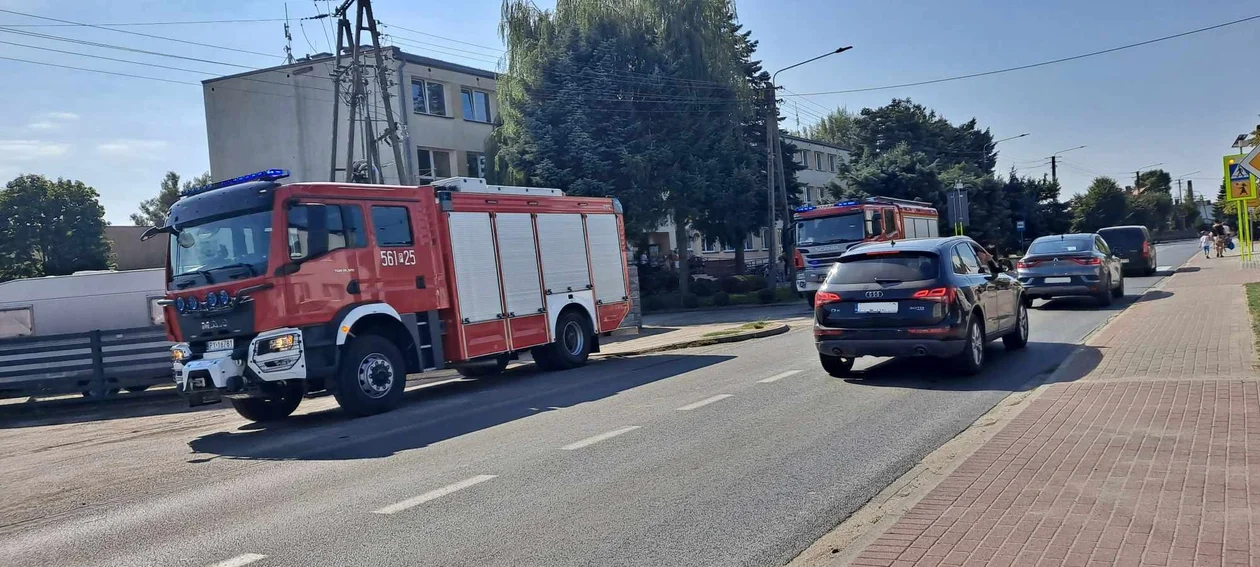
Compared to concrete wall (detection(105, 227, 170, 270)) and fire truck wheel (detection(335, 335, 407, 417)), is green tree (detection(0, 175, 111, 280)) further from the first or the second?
fire truck wheel (detection(335, 335, 407, 417))

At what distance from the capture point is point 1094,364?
11.1 m

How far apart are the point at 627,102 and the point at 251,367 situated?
24914 mm

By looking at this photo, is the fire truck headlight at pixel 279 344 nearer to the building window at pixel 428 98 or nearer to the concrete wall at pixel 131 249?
the building window at pixel 428 98

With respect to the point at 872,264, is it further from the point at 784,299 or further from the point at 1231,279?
the point at 784,299

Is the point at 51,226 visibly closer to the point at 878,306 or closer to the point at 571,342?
the point at 571,342

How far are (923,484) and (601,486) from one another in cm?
214

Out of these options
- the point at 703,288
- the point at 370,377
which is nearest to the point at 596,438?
the point at 370,377

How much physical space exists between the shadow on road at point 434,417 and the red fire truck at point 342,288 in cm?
→ 41

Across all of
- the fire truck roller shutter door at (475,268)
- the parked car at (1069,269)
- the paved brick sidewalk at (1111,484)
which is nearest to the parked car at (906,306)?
the paved brick sidewalk at (1111,484)

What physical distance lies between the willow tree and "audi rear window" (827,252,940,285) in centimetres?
2139

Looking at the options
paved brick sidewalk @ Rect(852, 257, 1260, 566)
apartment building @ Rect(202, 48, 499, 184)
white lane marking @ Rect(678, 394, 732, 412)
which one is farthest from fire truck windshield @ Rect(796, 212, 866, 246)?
apartment building @ Rect(202, 48, 499, 184)

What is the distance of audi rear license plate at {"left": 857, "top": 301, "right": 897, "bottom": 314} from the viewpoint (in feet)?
35.2

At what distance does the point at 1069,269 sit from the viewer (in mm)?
19516

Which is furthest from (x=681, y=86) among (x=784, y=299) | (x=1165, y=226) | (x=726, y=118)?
(x=1165, y=226)
